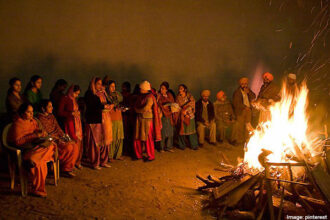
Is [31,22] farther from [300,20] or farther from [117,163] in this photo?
[300,20]

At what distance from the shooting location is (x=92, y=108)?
6.23m

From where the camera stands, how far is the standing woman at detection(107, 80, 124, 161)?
691 centimetres

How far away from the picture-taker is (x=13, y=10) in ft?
24.6

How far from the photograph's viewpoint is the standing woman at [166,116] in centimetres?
795

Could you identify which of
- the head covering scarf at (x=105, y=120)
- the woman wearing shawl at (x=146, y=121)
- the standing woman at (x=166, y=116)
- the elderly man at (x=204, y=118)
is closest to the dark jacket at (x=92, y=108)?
the head covering scarf at (x=105, y=120)

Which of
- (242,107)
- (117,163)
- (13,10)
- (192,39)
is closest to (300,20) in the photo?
(192,39)

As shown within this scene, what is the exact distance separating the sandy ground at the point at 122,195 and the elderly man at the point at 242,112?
89.1 inches

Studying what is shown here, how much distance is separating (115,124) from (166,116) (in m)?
1.65

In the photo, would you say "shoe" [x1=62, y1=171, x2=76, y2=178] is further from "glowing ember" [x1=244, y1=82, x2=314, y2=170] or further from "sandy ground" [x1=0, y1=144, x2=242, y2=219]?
"glowing ember" [x1=244, y1=82, x2=314, y2=170]

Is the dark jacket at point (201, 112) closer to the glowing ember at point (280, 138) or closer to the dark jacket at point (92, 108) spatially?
the glowing ember at point (280, 138)

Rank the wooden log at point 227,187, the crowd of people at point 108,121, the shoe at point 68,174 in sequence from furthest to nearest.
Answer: the shoe at point 68,174 < the crowd of people at point 108,121 < the wooden log at point 227,187

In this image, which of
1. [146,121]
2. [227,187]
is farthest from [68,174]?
[227,187]

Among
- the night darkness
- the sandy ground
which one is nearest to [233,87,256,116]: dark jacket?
the night darkness

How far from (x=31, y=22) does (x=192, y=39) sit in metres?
5.30
